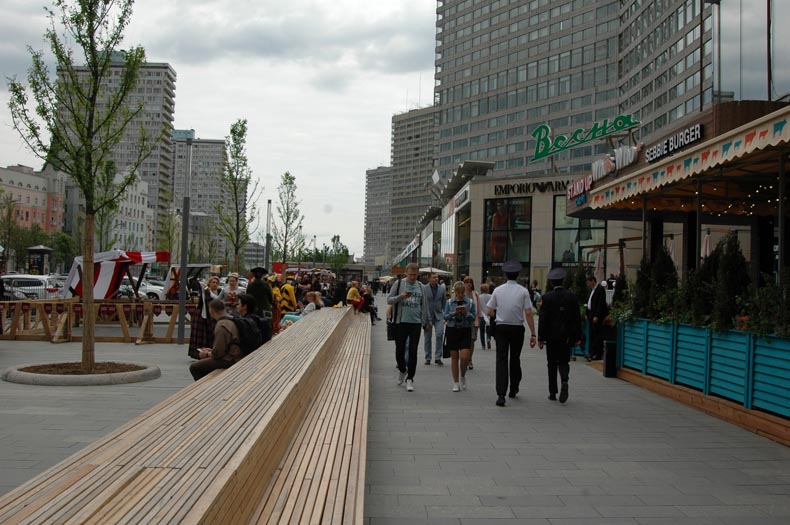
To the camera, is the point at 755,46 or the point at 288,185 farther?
the point at 288,185

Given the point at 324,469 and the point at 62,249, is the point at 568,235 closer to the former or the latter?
the point at 324,469

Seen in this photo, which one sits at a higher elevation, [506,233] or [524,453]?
[506,233]

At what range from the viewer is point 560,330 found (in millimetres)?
9297

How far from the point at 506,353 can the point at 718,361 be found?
2.55 meters

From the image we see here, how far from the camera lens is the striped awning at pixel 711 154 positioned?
6969 millimetres

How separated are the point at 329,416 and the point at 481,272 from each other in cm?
4131

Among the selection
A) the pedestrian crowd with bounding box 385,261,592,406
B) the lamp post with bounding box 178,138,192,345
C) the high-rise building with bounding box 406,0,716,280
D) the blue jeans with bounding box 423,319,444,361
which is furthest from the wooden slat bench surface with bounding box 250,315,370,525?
the high-rise building with bounding box 406,0,716,280

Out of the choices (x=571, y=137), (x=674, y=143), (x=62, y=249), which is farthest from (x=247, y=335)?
(x=62, y=249)

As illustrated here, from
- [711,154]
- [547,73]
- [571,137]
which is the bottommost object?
[711,154]

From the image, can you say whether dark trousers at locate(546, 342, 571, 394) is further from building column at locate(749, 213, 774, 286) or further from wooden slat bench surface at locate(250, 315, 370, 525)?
building column at locate(749, 213, 774, 286)

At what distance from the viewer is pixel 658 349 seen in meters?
10.1

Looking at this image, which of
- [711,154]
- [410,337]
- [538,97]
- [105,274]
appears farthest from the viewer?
[538,97]

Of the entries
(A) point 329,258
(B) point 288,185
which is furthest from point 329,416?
(A) point 329,258

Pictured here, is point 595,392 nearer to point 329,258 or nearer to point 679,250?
point 679,250
